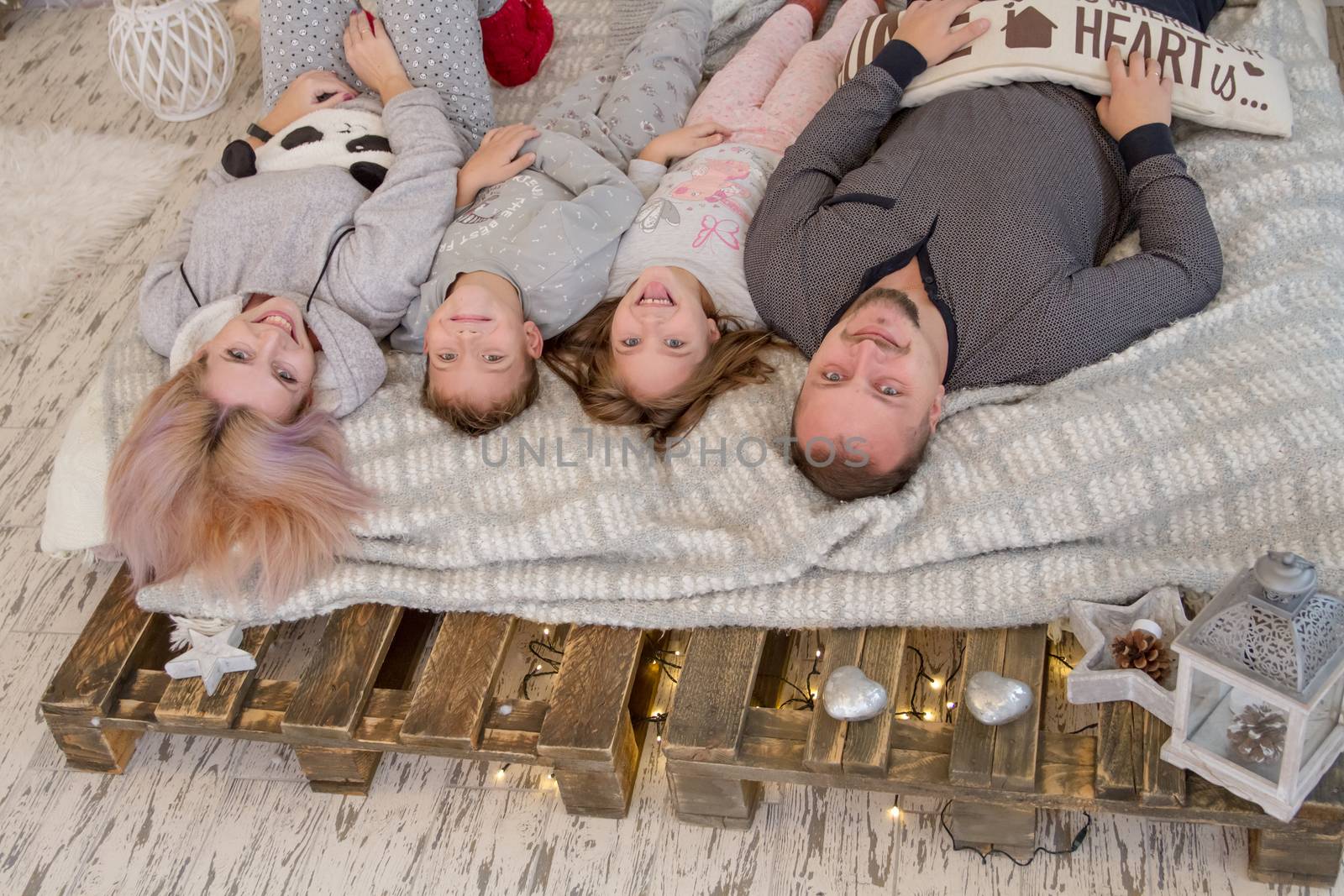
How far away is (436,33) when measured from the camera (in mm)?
2166

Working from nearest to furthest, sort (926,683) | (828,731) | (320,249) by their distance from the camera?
1. (828,731)
2. (926,683)
3. (320,249)

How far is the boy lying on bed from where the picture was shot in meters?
1.70

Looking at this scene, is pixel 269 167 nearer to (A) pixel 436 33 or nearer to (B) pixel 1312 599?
(A) pixel 436 33

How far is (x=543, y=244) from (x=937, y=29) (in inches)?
28.7

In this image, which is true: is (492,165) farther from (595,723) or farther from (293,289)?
(595,723)

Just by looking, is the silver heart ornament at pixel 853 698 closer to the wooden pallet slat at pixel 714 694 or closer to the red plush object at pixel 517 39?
the wooden pallet slat at pixel 714 694


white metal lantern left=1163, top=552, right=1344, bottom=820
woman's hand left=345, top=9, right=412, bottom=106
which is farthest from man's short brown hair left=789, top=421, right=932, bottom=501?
woman's hand left=345, top=9, right=412, bottom=106

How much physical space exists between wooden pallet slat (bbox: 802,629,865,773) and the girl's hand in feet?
4.50

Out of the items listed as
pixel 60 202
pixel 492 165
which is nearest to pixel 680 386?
pixel 492 165

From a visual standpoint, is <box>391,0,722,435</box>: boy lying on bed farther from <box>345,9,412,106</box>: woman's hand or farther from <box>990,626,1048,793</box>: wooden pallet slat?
<box>990,626,1048,793</box>: wooden pallet slat

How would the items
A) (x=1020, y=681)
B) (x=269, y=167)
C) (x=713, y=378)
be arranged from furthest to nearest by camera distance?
(x=269, y=167), (x=713, y=378), (x=1020, y=681)

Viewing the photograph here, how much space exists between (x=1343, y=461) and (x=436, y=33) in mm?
1616

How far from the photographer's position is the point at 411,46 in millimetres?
2166

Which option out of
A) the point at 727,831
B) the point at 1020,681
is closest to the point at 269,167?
the point at 727,831
